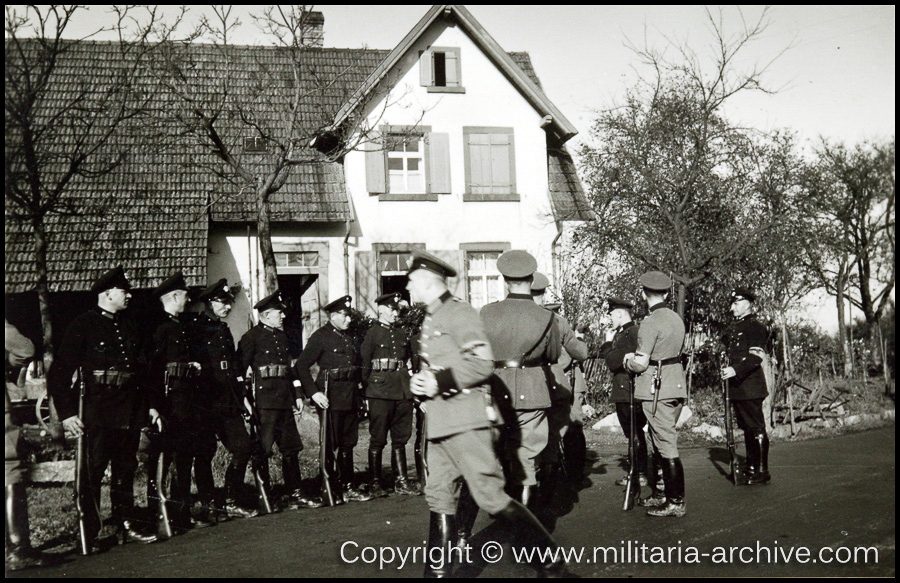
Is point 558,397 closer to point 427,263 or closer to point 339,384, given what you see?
point 339,384

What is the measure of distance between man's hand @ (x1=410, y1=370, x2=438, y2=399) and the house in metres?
12.6

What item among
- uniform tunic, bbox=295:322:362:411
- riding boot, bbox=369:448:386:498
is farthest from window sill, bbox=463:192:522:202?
riding boot, bbox=369:448:386:498

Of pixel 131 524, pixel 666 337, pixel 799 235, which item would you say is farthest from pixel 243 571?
pixel 799 235

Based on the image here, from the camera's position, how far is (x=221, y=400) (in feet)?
25.1

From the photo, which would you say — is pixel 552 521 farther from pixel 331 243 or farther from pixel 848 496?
pixel 331 243

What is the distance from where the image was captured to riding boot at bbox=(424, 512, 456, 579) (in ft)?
16.3

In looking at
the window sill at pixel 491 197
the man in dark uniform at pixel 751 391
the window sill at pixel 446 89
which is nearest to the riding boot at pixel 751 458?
the man in dark uniform at pixel 751 391

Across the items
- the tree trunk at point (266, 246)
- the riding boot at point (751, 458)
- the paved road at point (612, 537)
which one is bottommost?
the paved road at point (612, 537)

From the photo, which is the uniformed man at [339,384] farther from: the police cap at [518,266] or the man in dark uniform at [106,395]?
the police cap at [518,266]

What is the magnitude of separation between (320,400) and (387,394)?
859mm

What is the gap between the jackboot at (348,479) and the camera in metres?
8.32

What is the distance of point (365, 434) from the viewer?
45.4ft

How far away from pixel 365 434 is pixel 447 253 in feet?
21.2

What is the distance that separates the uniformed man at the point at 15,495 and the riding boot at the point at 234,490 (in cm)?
172
